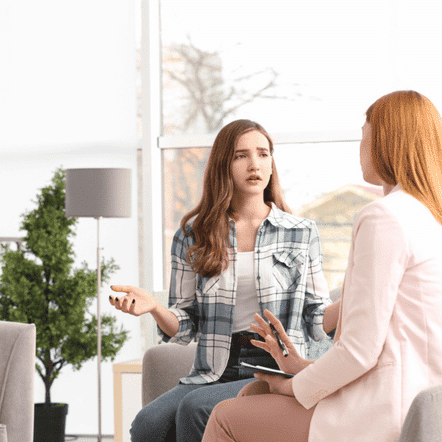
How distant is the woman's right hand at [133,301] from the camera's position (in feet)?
6.48

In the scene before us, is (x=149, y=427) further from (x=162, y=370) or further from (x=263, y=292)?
(x=162, y=370)

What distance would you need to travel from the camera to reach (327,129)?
4.82 metres

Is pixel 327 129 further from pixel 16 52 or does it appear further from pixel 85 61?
pixel 16 52

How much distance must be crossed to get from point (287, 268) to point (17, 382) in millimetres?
1325

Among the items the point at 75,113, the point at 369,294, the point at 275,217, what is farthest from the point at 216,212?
the point at 75,113

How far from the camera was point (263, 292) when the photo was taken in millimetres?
2262

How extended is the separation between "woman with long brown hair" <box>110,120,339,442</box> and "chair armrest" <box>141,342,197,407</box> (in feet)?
1.79

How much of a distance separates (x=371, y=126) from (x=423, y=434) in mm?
653

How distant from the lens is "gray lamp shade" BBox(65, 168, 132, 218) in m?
4.15

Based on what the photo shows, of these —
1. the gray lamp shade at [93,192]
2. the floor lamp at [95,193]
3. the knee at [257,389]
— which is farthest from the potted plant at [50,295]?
the knee at [257,389]

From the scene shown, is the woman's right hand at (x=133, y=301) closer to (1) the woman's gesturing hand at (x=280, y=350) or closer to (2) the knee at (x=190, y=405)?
(2) the knee at (x=190, y=405)

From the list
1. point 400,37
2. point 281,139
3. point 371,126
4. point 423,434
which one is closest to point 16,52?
point 281,139

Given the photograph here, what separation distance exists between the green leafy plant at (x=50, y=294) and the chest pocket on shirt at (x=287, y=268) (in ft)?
7.58

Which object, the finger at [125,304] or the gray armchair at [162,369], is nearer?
→ the finger at [125,304]
